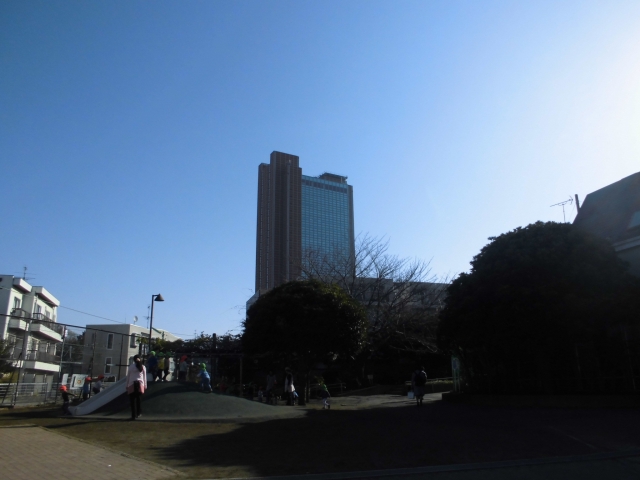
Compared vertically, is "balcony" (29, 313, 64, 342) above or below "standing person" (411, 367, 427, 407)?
above

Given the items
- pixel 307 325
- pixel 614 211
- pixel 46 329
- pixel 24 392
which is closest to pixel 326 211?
pixel 46 329

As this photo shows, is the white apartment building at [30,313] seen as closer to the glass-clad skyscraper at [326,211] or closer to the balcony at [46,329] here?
the balcony at [46,329]

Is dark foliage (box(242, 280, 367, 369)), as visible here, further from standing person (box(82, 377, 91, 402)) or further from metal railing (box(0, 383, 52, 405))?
metal railing (box(0, 383, 52, 405))

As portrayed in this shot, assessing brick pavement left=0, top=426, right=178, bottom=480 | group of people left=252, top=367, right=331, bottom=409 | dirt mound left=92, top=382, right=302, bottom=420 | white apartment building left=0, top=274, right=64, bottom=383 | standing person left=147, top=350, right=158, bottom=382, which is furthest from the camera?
white apartment building left=0, top=274, right=64, bottom=383

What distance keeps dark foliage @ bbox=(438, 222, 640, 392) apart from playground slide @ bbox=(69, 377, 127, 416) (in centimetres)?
1142

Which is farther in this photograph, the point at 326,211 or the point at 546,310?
the point at 326,211

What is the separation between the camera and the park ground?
25.9ft

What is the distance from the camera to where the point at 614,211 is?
23.3 meters

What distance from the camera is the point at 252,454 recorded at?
8539 mm

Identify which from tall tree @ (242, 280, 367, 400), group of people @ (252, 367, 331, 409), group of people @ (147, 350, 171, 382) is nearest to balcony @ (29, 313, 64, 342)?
group of people @ (147, 350, 171, 382)

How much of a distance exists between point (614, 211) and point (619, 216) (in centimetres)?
82

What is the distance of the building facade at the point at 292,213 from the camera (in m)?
97.3

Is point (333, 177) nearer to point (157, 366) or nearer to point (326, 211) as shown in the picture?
point (326, 211)

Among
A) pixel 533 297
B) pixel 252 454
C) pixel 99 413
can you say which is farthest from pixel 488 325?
pixel 99 413
